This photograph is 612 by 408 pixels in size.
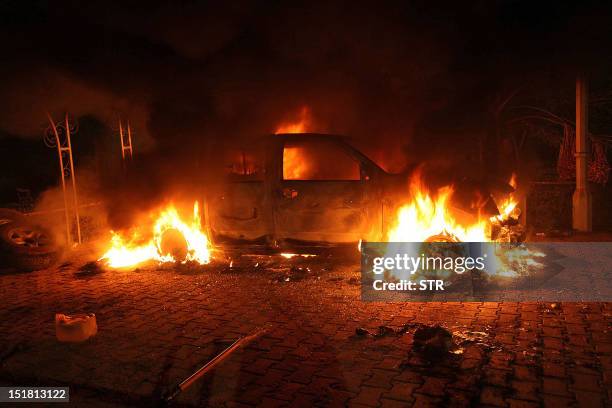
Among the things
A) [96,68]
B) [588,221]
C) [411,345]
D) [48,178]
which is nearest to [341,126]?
[96,68]

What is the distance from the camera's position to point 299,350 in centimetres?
413

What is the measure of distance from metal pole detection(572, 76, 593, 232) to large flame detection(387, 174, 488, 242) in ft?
15.7

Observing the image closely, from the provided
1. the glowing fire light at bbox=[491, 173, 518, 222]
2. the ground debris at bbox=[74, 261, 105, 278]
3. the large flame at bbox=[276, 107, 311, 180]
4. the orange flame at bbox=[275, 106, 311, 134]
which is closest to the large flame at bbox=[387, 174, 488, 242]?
the glowing fire light at bbox=[491, 173, 518, 222]

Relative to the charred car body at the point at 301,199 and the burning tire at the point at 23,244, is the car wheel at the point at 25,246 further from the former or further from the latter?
the charred car body at the point at 301,199

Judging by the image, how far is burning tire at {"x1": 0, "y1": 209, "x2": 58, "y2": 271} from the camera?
761 cm

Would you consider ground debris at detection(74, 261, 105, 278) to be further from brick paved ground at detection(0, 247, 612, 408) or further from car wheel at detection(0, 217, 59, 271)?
brick paved ground at detection(0, 247, 612, 408)

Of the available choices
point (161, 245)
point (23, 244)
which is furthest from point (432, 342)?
point (23, 244)

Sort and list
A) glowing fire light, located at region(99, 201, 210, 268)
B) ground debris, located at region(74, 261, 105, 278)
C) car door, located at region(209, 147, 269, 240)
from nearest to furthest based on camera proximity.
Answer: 1. car door, located at region(209, 147, 269, 240)
2. ground debris, located at region(74, 261, 105, 278)
3. glowing fire light, located at region(99, 201, 210, 268)

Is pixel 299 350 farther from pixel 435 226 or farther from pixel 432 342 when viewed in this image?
pixel 435 226

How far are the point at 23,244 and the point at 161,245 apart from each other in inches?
89.0

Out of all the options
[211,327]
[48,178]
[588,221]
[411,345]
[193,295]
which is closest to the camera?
[411,345]

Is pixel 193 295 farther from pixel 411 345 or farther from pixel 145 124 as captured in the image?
pixel 145 124

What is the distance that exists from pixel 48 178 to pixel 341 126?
17063 mm

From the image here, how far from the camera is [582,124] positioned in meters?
10.0
